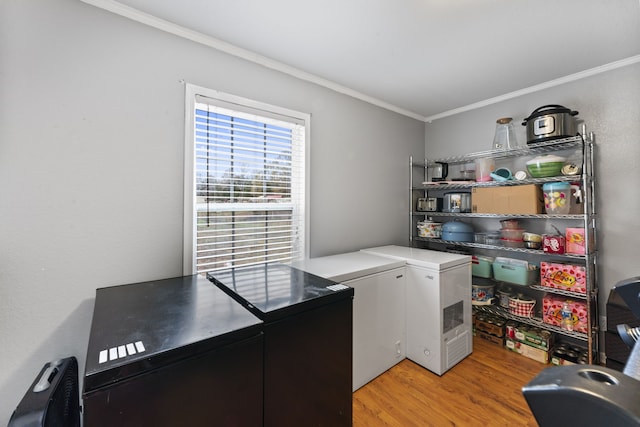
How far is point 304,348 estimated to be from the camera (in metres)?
1.11

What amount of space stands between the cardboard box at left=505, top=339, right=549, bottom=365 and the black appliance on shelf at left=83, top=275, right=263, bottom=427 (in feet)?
7.95

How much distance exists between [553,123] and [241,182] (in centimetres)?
243

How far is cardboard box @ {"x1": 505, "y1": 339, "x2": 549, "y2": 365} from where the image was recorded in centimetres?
223

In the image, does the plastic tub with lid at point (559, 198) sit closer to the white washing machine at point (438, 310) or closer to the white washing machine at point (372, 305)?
the white washing machine at point (438, 310)

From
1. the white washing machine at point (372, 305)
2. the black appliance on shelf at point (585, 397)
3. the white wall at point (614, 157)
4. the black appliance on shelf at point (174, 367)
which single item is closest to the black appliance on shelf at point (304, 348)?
the black appliance on shelf at point (174, 367)

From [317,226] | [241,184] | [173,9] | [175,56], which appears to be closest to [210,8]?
[173,9]

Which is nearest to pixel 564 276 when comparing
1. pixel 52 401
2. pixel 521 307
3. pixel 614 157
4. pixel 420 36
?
pixel 521 307

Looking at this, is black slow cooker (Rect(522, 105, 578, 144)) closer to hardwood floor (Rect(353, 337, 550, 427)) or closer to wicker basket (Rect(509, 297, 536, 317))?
wicker basket (Rect(509, 297, 536, 317))

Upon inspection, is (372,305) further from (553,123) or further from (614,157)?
(614,157)

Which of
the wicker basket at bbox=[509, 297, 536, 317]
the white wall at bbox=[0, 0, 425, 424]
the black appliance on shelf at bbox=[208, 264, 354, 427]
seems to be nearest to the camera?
the black appliance on shelf at bbox=[208, 264, 354, 427]

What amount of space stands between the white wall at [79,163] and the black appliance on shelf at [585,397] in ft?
5.81

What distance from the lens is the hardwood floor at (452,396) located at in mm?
1640

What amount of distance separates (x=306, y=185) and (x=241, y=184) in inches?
20.9

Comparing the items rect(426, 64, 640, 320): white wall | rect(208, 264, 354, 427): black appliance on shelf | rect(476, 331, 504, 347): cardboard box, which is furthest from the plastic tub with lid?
rect(208, 264, 354, 427): black appliance on shelf
